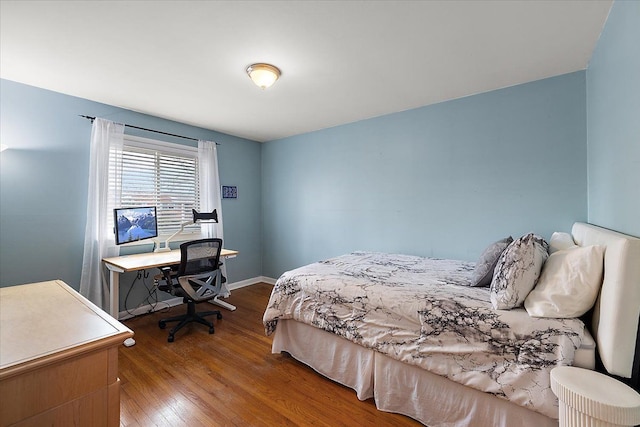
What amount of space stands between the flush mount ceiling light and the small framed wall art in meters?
2.26

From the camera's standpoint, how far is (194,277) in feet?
9.05

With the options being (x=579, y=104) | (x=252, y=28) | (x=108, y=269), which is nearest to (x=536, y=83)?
(x=579, y=104)

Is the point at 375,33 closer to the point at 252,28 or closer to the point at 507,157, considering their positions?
the point at 252,28

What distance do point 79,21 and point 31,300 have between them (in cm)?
169

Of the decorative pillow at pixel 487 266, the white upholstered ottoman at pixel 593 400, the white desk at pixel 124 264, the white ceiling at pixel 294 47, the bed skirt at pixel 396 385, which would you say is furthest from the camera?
the white desk at pixel 124 264

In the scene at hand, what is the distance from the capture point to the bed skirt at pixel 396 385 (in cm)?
145

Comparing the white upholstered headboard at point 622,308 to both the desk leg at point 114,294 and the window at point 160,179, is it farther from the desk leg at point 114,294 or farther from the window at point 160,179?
the window at point 160,179

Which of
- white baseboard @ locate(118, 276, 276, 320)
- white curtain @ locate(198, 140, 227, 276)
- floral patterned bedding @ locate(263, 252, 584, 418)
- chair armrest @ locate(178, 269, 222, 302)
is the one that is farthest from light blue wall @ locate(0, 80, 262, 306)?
floral patterned bedding @ locate(263, 252, 584, 418)

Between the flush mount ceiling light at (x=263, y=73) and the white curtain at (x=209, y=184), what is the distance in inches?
75.6

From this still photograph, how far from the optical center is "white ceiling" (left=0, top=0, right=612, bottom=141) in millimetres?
1625

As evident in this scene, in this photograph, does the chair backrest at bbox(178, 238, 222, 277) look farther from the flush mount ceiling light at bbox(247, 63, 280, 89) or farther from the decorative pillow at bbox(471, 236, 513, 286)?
the decorative pillow at bbox(471, 236, 513, 286)

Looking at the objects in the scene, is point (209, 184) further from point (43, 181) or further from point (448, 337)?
point (448, 337)

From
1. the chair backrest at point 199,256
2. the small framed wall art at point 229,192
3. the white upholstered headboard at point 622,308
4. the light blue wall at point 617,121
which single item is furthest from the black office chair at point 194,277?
the light blue wall at point 617,121

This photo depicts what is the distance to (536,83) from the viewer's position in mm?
2490
